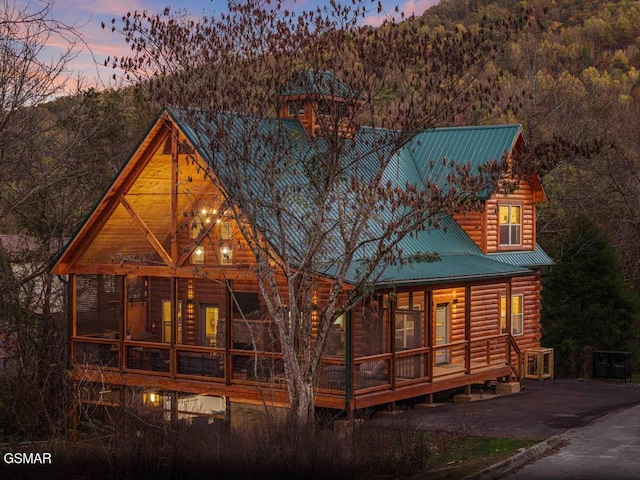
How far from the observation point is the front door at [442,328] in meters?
29.3

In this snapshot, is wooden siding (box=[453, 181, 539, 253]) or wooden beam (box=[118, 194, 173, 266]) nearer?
wooden beam (box=[118, 194, 173, 266])

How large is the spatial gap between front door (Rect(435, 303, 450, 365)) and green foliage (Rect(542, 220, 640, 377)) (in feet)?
23.6

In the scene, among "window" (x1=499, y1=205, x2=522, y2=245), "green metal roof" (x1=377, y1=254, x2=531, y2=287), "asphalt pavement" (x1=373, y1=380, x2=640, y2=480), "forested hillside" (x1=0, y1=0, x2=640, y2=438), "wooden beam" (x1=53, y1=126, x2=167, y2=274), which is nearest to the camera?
Answer: "asphalt pavement" (x1=373, y1=380, x2=640, y2=480)

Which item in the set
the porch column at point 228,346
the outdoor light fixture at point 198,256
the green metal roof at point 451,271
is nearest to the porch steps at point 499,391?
the green metal roof at point 451,271

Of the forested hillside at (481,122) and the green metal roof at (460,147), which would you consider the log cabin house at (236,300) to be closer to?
the green metal roof at (460,147)

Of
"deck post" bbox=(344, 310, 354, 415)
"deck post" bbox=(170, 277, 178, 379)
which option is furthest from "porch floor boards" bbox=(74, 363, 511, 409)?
"deck post" bbox=(170, 277, 178, 379)

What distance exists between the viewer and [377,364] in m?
24.5

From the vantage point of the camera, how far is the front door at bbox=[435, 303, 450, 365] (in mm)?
29312

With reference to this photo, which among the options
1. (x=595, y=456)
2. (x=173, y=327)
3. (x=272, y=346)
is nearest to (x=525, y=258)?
(x=272, y=346)

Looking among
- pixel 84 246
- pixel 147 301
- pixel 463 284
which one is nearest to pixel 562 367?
pixel 463 284

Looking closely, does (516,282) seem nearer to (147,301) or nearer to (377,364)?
(377,364)

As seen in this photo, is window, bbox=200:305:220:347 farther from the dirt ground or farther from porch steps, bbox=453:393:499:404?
porch steps, bbox=453:393:499:404

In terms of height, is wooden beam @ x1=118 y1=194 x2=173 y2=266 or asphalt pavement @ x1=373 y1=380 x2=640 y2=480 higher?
wooden beam @ x1=118 y1=194 x2=173 y2=266

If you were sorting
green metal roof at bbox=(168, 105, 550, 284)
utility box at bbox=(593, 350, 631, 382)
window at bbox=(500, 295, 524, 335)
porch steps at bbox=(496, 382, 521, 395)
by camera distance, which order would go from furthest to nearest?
window at bbox=(500, 295, 524, 335) < utility box at bbox=(593, 350, 631, 382) < porch steps at bbox=(496, 382, 521, 395) < green metal roof at bbox=(168, 105, 550, 284)
